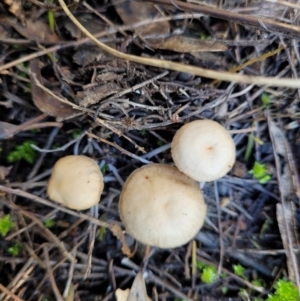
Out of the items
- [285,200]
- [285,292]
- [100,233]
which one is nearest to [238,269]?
[285,292]

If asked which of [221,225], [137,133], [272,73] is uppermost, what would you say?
[272,73]

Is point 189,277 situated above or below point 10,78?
below

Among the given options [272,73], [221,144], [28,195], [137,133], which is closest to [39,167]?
[28,195]

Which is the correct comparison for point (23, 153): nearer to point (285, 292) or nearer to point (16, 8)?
point (16, 8)

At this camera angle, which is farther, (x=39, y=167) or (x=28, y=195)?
(x=39, y=167)

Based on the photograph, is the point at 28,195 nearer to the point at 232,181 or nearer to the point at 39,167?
the point at 39,167

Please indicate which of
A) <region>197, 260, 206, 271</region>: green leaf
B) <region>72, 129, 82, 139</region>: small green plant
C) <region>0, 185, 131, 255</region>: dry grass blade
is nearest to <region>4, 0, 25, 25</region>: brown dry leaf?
<region>72, 129, 82, 139</region>: small green plant
